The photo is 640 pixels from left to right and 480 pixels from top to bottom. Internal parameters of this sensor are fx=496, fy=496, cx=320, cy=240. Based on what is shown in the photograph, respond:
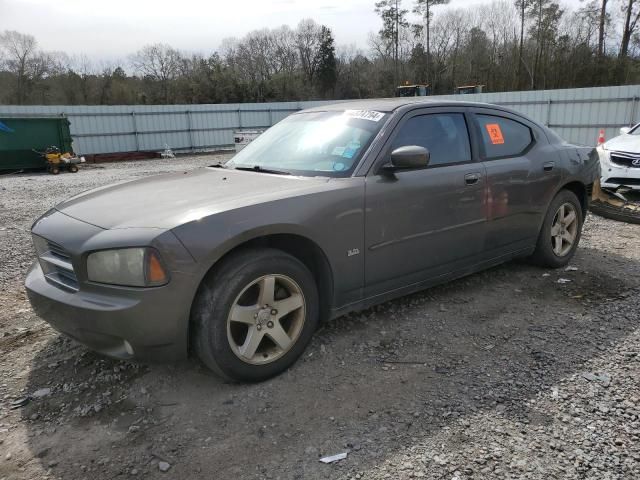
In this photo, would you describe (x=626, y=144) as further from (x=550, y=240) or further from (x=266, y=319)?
(x=266, y=319)

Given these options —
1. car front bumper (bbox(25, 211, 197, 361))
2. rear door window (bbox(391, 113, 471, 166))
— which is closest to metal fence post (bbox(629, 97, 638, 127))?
rear door window (bbox(391, 113, 471, 166))

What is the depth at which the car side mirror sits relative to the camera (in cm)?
324

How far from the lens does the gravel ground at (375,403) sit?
7.55 feet

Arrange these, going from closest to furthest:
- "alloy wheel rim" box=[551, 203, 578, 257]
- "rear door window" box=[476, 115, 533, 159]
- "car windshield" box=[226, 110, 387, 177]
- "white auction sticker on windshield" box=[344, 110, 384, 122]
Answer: "car windshield" box=[226, 110, 387, 177]
"white auction sticker on windshield" box=[344, 110, 384, 122]
"rear door window" box=[476, 115, 533, 159]
"alloy wheel rim" box=[551, 203, 578, 257]

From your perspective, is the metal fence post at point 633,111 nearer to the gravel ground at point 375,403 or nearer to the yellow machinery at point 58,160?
the gravel ground at point 375,403

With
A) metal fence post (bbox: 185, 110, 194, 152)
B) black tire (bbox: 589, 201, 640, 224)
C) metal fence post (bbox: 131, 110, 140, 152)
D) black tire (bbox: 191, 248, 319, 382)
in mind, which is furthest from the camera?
metal fence post (bbox: 185, 110, 194, 152)

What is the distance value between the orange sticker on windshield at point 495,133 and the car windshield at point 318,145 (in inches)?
46.4

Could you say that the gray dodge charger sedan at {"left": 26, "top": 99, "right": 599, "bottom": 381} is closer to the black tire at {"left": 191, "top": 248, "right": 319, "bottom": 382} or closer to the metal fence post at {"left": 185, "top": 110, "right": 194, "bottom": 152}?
the black tire at {"left": 191, "top": 248, "right": 319, "bottom": 382}

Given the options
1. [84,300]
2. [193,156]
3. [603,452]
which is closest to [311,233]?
[84,300]

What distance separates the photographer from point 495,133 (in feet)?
14.0

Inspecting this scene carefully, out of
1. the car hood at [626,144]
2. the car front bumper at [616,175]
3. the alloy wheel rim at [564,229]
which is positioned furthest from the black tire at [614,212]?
the alloy wheel rim at [564,229]

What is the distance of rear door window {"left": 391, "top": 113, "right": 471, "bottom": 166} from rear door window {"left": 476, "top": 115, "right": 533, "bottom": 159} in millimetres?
250

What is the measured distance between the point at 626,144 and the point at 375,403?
7836 millimetres

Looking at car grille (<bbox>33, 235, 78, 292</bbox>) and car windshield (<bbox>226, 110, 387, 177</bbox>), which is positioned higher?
car windshield (<bbox>226, 110, 387, 177</bbox>)
